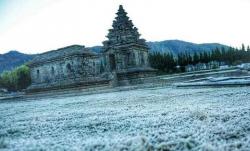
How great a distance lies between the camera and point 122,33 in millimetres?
36562

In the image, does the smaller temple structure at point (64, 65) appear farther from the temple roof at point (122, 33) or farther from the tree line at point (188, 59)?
the tree line at point (188, 59)

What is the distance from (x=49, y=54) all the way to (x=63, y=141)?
1635 inches

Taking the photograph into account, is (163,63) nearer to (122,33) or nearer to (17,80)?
(122,33)

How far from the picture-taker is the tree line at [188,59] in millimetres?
57406

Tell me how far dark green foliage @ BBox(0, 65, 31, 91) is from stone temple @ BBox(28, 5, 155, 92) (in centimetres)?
3150

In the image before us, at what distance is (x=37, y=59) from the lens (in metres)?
45.9

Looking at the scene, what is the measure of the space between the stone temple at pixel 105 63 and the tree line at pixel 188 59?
16211 mm

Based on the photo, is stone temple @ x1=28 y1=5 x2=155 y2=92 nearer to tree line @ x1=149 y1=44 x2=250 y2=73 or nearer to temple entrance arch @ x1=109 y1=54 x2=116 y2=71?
temple entrance arch @ x1=109 y1=54 x2=116 y2=71

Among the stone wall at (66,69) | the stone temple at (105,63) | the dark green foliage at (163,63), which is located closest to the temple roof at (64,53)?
the stone temple at (105,63)

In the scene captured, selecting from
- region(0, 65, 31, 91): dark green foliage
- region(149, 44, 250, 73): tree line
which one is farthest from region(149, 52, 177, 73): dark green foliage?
region(0, 65, 31, 91): dark green foliage

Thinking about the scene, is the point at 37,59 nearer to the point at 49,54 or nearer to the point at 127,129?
the point at 49,54

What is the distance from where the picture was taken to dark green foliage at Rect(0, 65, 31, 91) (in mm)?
75562

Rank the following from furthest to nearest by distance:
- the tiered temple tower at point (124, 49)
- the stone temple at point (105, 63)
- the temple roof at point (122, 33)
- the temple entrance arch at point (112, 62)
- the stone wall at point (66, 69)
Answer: the stone wall at point (66, 69), the temple entrance arch at point (112, 62), the temple roof at point (122, 33), the tiered temple tower at point (124, 49), the stone temple at point (105, 63)

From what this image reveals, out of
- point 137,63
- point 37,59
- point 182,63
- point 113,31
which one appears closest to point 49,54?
point 37,59
